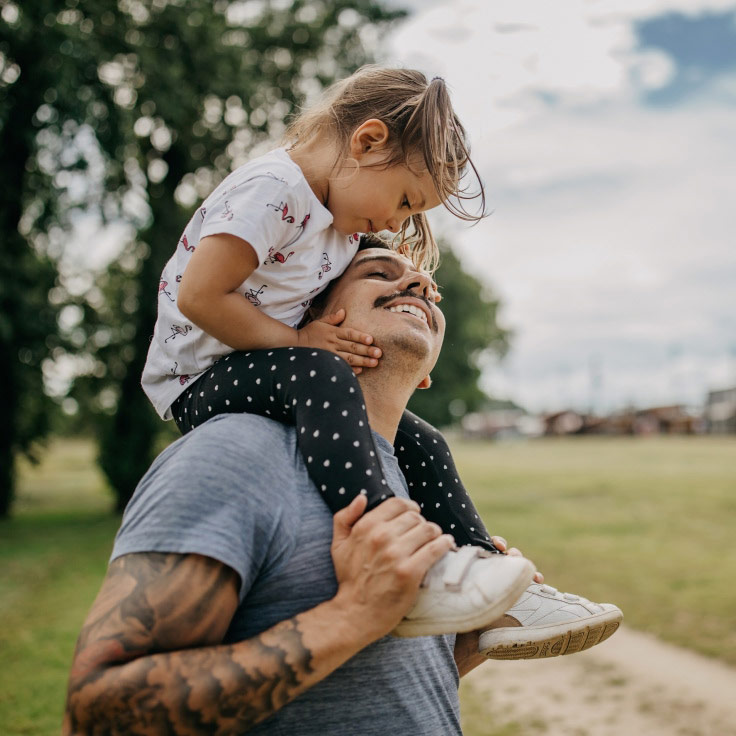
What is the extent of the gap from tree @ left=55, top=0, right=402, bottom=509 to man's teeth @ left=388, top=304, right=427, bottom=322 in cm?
1131

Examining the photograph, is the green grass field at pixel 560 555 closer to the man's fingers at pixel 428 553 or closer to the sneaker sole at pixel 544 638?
the sneaker sole at pixel 544 638

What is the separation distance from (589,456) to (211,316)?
33196 millimetres

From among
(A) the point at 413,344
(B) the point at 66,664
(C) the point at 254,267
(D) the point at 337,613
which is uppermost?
(C) the point at 254,267

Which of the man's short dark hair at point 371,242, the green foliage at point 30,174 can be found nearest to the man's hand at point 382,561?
the man's short dark hair at point 371,242

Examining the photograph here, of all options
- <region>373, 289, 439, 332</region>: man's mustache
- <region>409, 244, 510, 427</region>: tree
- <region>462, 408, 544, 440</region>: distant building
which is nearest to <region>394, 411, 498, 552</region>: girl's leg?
<region>373, 289, 439, 332</region>: man's mustache

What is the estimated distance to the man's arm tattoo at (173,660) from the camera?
1227 millimetres

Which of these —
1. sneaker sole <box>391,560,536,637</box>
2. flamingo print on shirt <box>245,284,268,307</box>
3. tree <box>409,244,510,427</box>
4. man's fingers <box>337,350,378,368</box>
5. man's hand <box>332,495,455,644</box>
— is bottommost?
tree <box>409,244,510,427</box>

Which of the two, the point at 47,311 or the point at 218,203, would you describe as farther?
the point at 47,311

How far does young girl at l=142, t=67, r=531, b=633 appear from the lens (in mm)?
1803

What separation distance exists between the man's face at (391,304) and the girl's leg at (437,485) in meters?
0.23

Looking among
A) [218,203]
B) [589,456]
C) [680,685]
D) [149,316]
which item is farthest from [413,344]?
[589,456]

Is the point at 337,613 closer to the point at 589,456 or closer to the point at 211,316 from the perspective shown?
the point at 211,316

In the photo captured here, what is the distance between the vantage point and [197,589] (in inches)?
52.0

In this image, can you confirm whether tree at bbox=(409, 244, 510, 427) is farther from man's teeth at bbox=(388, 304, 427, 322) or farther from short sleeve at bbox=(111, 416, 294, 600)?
short sleeve at bbox=(111, 416, 294, 600)
